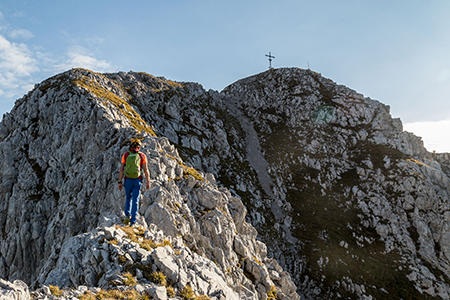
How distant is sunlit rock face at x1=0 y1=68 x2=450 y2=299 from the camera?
19.7 m

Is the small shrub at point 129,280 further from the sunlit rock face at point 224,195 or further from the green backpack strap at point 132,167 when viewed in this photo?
the green backpack strap at point 132,167

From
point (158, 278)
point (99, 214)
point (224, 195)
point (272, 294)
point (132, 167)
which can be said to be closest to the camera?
point (158, 278)

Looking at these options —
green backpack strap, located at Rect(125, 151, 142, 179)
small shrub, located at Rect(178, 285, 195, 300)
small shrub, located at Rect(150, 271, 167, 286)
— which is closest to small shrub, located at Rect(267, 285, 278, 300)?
small shrub, located at Rect(178, 285, 195, 300)

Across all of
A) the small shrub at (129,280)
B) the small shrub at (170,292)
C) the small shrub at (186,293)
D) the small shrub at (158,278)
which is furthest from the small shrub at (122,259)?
the small shrub at (186,293)

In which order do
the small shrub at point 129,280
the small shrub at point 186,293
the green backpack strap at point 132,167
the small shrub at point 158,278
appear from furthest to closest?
the green backpack strap at point 132,167, the small shrub at point 186,293, the small shrub at point 158,278, the small shrub at point 129,280

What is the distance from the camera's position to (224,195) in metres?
33.8

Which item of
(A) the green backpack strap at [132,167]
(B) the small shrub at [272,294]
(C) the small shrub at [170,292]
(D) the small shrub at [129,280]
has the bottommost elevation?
(B) the small shrub at [272,294]

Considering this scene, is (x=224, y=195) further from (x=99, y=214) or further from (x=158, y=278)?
(x=158, y=278)

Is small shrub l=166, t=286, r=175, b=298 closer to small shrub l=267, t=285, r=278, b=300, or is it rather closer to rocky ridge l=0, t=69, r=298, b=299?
rocky ridge l=0, t=69, r=298, b=299

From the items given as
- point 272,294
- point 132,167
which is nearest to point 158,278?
point 132,167

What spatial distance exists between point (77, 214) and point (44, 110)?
29421mm

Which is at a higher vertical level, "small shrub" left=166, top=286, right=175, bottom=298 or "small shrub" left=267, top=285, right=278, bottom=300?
"small shrub" left=166, top=286, right=175, bottom=298

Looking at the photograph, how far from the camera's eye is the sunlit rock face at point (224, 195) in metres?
19.7

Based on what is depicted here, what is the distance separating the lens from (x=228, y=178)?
6575cm
